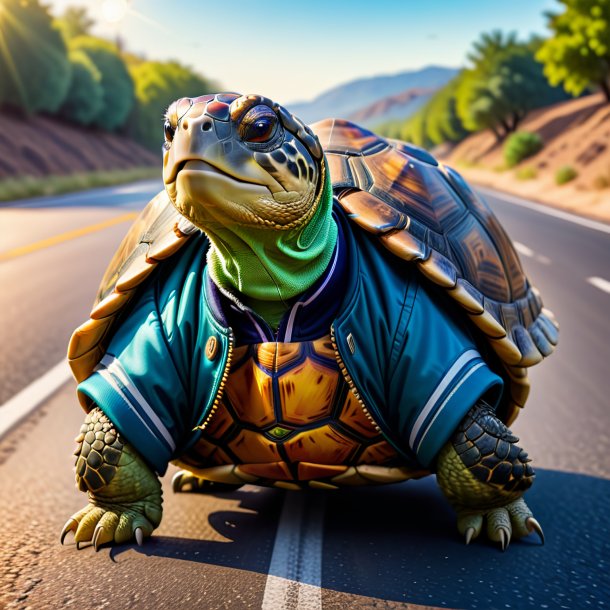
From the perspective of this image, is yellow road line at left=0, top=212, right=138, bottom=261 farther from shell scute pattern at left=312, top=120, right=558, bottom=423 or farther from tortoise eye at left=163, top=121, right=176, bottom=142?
tortoise eye at left=163, top=121, right=176, bottom=142

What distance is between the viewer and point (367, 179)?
3393mm

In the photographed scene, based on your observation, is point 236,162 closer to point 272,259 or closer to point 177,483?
point 272,259

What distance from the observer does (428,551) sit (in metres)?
3.08

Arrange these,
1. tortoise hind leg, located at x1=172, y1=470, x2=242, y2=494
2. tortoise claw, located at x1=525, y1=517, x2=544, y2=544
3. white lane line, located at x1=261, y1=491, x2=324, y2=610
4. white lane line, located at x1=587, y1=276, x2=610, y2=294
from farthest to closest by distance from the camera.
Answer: white lane line, located at x1=587, y1=276, x2=610, y2=294, tortoise hind leg, located at x1=172, y1=470, x2=242, y2=494, tortoise claw, located at x1=525, y1=517, x2=544, y2=544, white lane line, located at x1=261, y1=491, x2=324, y2=610

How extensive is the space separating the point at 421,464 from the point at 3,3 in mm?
46617

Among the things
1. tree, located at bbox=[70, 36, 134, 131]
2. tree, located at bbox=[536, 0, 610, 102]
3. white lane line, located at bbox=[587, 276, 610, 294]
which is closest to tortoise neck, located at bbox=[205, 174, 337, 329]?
white lane line, located at bbox=[587, 276, 610, 294]

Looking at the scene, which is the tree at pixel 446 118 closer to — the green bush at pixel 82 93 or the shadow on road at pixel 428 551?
the green bush at pixel 82 93

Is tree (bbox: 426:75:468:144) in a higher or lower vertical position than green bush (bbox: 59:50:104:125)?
lower

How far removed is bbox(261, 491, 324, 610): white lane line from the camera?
2664 millimetres

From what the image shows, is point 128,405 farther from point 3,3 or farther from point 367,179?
point 3,3

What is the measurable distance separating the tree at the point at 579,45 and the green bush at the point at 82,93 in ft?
92.7

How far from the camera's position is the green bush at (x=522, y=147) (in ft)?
141

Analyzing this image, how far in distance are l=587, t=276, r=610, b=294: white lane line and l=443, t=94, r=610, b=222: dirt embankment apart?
9.02 metres

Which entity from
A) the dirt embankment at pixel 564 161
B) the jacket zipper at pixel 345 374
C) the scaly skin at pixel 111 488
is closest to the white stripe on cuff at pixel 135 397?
the scaly skin at pixel 111 488
